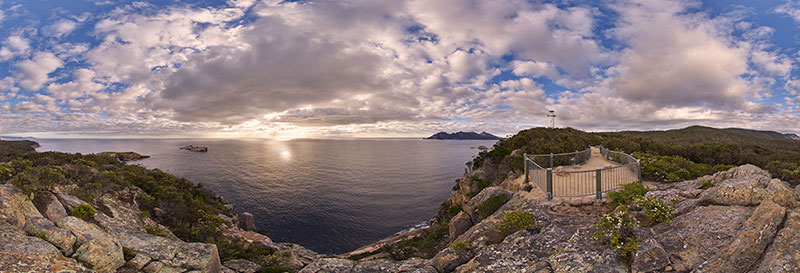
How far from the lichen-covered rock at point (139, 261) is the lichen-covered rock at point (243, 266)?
338 cm

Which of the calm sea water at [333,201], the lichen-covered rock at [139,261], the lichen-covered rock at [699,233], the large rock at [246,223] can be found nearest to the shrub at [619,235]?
the lichen-covered rock at [699,233]

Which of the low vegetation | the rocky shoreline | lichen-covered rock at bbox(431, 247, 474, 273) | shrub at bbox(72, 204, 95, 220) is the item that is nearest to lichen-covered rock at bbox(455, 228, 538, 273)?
the rocky shoreline

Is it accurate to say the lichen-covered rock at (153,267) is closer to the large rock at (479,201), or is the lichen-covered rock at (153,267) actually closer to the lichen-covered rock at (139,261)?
the lichen-covered rock at (139,261)

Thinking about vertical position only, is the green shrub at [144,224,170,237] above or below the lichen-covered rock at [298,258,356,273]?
above

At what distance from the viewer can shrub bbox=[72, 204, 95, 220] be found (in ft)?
30.3

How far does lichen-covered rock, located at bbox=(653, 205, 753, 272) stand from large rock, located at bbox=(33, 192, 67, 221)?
56.4ft

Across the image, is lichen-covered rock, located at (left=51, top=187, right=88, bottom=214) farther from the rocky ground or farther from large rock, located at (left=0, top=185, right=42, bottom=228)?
large rock, located at (left=0, top=185, right=42, bottom=228)

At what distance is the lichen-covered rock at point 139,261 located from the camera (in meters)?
7.89

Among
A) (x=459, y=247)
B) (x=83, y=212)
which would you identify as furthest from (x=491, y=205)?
(x=83, y=212)

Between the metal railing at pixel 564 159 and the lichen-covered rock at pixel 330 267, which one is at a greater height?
the metal railing at pixel 564 159

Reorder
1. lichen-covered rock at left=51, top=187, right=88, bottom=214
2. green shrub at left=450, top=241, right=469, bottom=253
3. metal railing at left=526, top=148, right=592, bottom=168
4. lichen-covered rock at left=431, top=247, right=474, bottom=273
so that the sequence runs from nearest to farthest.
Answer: lichen-covered rock at left=431, top=247, right=474, bottom=273 < green shrub at left=450, top=241, right=469, bottom=253 < lichen-covered rock at left=51, top=187, right=88, bottom=214 < metal railing at left=526, top=148, right=592, bottom=168

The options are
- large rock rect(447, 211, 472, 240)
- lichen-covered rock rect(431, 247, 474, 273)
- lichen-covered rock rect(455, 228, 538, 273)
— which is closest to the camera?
lichen-covered rock rect(455, 228, 538, 273)

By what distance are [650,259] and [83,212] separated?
16619mm

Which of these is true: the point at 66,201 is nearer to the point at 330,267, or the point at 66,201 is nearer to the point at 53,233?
the point at 53,233
